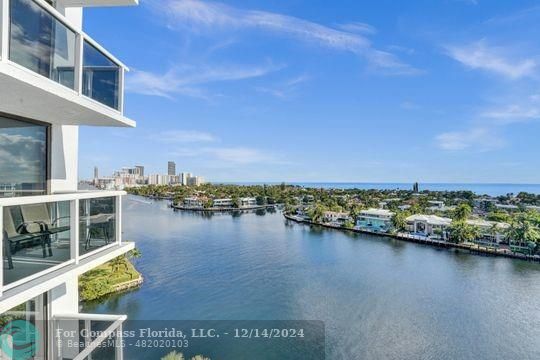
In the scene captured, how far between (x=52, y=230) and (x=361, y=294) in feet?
66.1

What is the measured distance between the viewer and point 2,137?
→ 8.84 ft

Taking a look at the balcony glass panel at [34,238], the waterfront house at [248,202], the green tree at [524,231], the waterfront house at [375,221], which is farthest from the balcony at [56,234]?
the waterfront house at [248,202]

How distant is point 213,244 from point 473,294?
23.3 m

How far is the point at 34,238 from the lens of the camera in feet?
8.73

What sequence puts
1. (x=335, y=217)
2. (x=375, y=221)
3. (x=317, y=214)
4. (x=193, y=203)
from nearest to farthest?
(x=375, y=221), (x=335, y=217), (x=317, y=214), (x=193, y=203)

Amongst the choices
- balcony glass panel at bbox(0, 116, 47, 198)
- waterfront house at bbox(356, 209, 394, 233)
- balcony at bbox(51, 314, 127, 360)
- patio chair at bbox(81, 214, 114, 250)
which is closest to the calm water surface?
waterfront house at bbox(356, 209, 394, 233)

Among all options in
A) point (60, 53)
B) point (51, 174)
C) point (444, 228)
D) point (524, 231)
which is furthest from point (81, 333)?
point (444, 228)

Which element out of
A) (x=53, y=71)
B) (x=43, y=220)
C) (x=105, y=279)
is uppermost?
(x=53, y=71)

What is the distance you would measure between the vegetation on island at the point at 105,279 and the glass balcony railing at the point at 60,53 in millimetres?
17637

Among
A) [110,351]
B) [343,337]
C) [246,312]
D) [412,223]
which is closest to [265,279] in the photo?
[246,312]

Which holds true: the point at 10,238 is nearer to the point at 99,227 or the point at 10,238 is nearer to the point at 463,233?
the point at 99,227

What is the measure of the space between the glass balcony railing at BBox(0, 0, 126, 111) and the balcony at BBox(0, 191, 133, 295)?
3.27 ft

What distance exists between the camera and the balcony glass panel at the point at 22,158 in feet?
8.98

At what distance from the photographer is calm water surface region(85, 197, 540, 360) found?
14.7 metres
